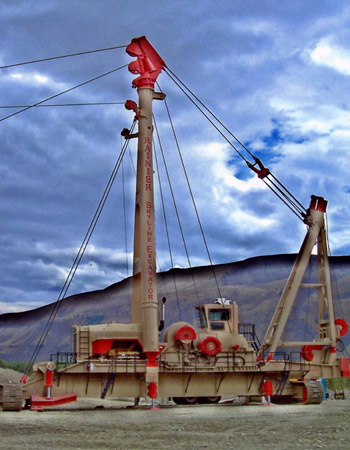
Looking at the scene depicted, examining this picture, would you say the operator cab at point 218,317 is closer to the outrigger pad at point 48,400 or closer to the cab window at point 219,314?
the cab window at point 219,314

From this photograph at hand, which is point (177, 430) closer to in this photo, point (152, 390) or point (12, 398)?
point (152, 390)

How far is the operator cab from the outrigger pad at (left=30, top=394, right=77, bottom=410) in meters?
6.99

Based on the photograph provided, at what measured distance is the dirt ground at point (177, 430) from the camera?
1502 centimetres

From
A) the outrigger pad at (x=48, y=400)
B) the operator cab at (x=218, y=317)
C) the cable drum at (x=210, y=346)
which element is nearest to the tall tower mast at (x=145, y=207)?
the cable drum at (x=210, y=346)

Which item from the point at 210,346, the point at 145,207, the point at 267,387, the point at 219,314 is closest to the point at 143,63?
the point at 145,207

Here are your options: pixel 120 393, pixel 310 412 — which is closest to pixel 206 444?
pixel 310 412

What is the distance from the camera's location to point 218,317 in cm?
3067

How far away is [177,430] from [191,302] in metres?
94.1

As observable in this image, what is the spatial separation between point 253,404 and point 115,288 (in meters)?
10.9

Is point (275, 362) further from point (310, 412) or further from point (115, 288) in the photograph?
point (115, 288)

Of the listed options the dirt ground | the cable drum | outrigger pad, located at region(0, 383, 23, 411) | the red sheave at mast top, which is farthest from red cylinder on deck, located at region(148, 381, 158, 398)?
the red sheave at mast top

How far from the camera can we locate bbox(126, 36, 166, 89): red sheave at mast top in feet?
102

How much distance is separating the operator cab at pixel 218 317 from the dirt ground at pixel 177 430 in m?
5.68

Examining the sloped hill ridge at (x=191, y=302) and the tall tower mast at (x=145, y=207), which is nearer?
the tall tower mast at (x=145, y=207)
